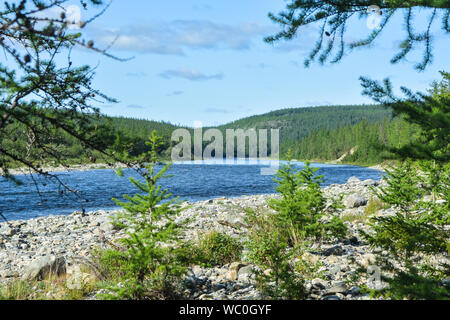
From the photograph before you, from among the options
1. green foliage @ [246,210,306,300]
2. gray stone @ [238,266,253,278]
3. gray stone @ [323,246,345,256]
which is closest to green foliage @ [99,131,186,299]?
green foliage @ [246,210,306,300]

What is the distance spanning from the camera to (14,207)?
20.9 metres

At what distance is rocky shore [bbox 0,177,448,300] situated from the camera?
17.8 feet

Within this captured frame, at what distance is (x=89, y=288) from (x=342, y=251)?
506cm

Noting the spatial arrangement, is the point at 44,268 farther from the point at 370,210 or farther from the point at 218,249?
the point at 370,210

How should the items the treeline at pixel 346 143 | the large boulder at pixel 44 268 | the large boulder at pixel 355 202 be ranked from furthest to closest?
the treeline at pixel 346 143, the large boulder at pixel 355 202, the large boulder at pixel 44 268

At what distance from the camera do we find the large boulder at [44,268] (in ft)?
23.2

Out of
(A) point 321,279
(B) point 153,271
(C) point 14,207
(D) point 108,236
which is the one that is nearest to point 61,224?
(D) point 108,236

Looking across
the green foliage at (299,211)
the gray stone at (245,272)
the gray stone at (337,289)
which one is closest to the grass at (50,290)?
the gray stone at (245,272)

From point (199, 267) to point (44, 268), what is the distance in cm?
313

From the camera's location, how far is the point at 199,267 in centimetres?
697

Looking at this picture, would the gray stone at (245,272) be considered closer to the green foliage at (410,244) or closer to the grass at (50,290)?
the green foliage at (410,244)

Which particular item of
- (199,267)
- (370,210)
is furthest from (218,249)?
(370,210)

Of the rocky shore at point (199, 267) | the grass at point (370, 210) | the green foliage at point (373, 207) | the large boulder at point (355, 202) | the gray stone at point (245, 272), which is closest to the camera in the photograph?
the rocky shore at point (199, 267)

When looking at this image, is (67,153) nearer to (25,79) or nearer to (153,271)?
(25,79)
